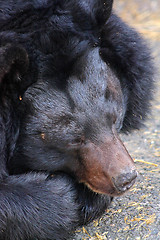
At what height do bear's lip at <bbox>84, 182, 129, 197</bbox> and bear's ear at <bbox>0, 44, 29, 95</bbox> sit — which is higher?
bear's ear at <bbox>0, 44, 29, 95</bbox>

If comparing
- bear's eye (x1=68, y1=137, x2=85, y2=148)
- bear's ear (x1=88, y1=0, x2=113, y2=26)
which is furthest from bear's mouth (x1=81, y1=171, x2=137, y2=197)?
bear's ear (x1=88, y1=0, x2=113, y2=26)

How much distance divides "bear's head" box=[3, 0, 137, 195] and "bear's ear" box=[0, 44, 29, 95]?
13cm

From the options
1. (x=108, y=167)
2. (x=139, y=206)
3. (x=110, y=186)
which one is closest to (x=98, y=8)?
(x=108, y=167)

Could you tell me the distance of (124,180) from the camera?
10.0 feet

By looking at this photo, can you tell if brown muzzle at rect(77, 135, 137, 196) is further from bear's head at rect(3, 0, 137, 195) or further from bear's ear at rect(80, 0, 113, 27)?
bear's ear at rect(80, 0, 113, 27)

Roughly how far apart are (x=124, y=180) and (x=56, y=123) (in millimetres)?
614

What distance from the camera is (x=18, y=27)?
121 inches

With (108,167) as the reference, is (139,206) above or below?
below

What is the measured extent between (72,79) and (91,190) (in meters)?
0.85

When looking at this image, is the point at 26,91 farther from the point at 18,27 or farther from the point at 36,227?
the point at 36,227

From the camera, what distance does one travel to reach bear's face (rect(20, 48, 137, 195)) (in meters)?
3.12

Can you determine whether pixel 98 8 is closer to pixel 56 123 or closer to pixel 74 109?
pixel 74 109

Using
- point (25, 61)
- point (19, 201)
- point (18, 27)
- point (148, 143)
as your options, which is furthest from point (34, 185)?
point (148, 143)

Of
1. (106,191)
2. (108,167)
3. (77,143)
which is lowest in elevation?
(106,191)
